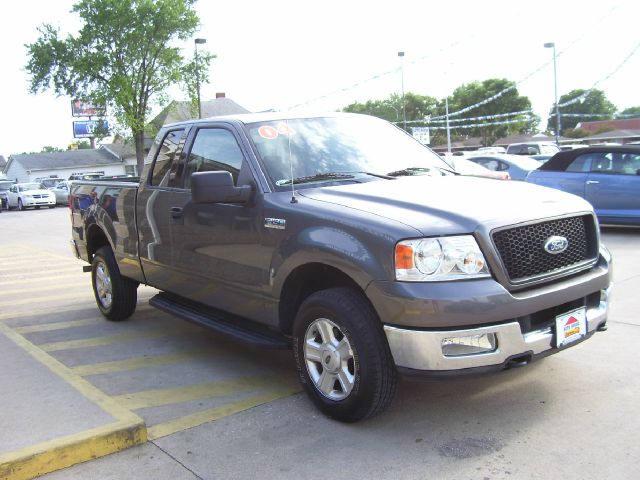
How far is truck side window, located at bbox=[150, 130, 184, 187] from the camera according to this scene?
5598 millimetres

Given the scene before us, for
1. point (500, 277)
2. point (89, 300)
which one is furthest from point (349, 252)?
point (89, 300)

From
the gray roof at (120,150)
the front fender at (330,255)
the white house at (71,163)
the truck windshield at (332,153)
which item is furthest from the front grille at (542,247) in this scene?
the gray roof at (120,150)

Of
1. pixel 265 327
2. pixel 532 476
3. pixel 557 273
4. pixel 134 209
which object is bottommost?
pixel 532 476

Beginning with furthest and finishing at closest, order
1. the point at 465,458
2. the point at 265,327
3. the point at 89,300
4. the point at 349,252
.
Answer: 1. the point at 89,300
2. the point at 265,327
3. the point at 349,252
4. the point at 465,458

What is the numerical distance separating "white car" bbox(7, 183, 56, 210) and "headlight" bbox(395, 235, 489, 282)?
32.9 meters

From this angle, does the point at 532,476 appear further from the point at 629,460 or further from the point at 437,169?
the point at 437,169

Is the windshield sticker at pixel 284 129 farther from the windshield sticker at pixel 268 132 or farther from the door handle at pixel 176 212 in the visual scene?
the door handle at pixel 176 212

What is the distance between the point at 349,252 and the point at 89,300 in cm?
555

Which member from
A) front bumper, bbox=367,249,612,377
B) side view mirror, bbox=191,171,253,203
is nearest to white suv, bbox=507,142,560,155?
side view mirror, bbox=191,171,253,203

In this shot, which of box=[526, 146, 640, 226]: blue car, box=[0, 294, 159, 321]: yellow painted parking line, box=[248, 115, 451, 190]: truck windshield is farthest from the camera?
box=[526, 146, 640, 226]: blue car

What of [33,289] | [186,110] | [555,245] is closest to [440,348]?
[555,245]

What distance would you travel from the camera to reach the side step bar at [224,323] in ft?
14.5

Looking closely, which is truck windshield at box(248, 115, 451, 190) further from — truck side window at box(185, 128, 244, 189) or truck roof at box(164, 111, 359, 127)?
truck side window at box(185, 128, 244, 189)

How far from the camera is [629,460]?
331cm
